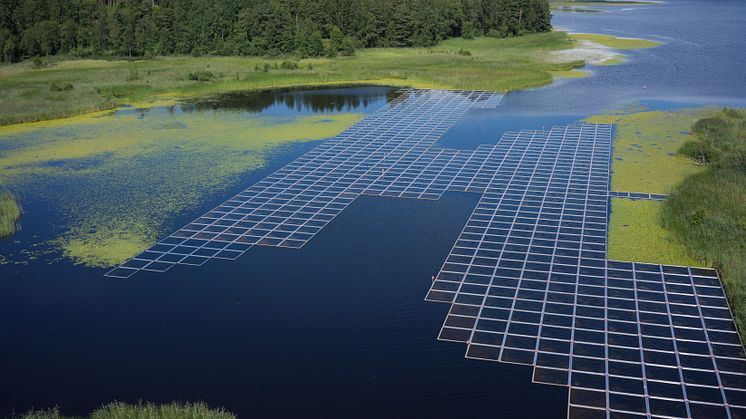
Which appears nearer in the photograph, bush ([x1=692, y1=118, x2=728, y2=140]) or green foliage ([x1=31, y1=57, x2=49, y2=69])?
bush ([x1=692, y1=118, x2=728, y2=140])

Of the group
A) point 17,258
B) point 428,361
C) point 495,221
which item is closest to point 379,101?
point 495,221

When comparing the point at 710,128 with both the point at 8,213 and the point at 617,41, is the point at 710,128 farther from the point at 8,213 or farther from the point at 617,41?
the point at 617,41

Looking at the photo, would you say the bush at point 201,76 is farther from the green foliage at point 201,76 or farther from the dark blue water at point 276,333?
the dark blue water at point 276,333

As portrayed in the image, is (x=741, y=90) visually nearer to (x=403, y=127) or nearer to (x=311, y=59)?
(x=403, y=127)

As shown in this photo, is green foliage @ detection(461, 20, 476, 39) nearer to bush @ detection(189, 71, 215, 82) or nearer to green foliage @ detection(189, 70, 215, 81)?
green foliage @ detection(189, 70, 215, 81)

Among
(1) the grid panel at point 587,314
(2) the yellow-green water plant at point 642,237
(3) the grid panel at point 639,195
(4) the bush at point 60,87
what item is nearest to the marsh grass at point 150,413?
(1) the grid panel at point 587,314

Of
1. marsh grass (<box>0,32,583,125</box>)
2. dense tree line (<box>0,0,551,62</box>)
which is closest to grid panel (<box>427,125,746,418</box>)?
marsh grass (<box>0,32,583,125</box>)
